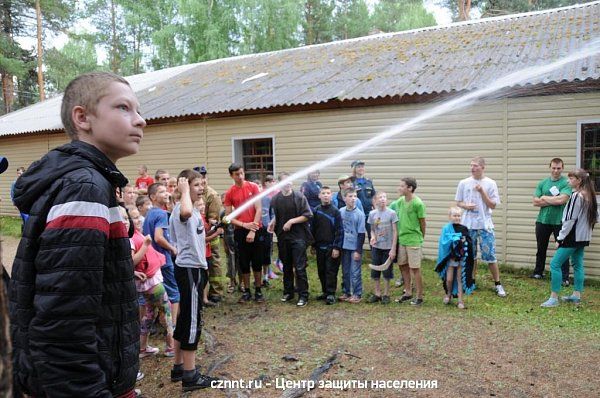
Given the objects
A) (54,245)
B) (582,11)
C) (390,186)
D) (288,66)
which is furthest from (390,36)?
(54,245)

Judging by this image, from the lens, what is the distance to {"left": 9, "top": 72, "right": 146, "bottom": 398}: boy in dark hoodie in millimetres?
1514

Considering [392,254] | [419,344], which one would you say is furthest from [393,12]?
[419,344]

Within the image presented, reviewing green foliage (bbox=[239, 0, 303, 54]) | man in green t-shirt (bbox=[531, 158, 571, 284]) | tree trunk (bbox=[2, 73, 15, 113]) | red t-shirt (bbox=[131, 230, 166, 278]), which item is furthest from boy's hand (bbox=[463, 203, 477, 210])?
tree trunk (bbox=[2, 73, 15, 113])

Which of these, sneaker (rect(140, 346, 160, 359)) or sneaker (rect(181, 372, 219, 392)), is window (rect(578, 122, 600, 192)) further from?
sneaker (rect(140, 346, 160, 359))

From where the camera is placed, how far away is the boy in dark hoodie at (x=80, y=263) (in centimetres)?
151

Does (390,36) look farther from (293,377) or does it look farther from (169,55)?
(169,55)

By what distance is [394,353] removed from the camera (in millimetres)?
5207

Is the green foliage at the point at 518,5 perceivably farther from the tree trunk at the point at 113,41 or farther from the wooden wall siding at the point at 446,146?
the tree trunk at the point at 113,41

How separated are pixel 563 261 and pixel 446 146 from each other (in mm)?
3937

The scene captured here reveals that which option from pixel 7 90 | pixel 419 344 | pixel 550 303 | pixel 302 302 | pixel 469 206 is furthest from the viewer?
pixel 7 90

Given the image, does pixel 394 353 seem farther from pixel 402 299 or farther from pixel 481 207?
pixel 481 207

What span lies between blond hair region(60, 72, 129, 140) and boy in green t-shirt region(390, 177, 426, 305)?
19.5 feet

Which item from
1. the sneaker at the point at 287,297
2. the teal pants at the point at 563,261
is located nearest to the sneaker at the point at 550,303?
the teal pants at the point at 563,261

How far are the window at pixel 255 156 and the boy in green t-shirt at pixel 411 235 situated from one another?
5.99 m
